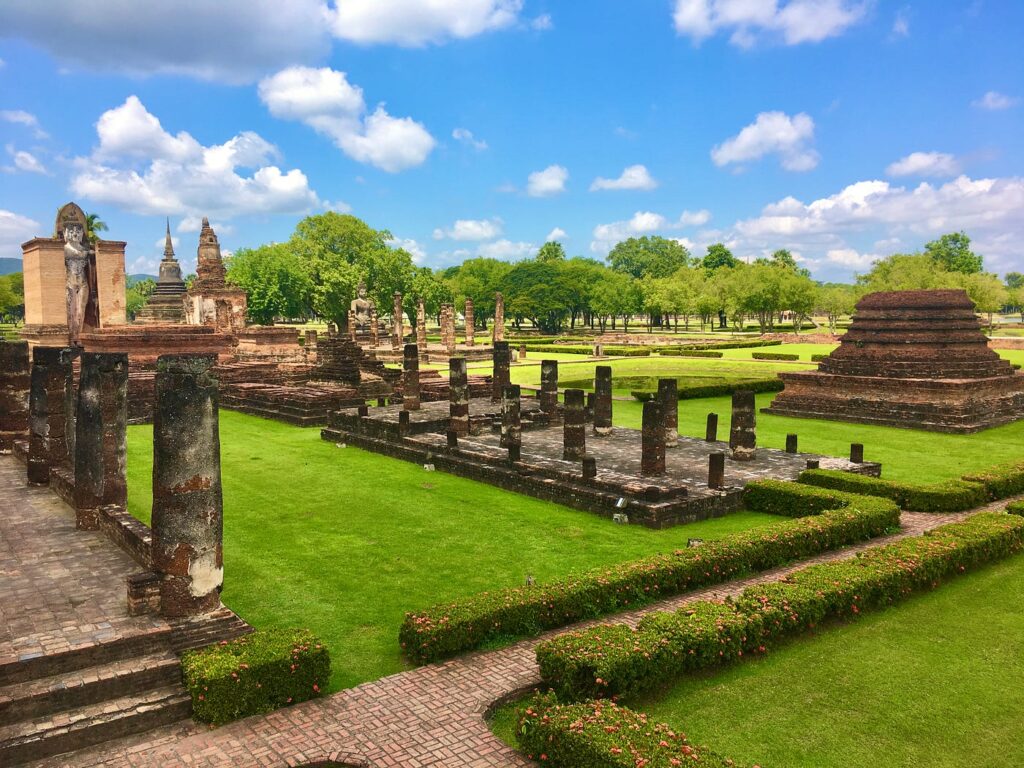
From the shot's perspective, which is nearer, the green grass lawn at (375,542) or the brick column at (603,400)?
the green grass lawn at (375,542)

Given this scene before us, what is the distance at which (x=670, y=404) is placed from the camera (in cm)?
1795

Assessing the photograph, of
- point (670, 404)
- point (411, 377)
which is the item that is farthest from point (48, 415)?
point (670, 404)

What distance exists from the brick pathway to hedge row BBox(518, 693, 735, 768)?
0.31m

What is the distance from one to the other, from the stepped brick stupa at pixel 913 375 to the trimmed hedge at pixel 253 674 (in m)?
20.6

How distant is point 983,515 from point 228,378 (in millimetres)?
25939

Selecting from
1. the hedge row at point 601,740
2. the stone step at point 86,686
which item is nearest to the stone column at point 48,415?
the stone step at point 86,686

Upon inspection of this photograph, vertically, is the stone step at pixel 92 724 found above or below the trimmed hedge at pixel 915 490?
below

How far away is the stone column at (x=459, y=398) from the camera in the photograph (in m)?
19.9

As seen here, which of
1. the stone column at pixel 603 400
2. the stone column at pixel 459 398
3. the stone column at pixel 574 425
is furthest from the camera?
the stone column at pixel 459 398

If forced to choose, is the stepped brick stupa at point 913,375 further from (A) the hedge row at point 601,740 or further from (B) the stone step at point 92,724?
(B) the stone step at point 92,724

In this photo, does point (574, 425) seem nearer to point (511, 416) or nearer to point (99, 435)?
point (511, 416)

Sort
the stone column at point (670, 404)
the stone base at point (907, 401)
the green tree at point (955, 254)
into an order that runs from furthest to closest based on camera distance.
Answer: the green tree at point (955, 254), the stone base at point (907, 401), the stone column at point (670, 404)

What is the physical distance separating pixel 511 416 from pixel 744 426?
524 centimetres

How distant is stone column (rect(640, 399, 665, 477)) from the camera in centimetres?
1498
